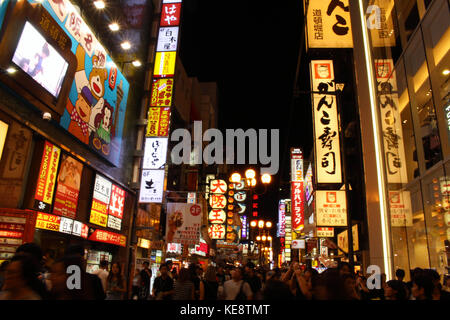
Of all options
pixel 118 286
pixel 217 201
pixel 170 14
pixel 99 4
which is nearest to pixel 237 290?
pixel 118 286

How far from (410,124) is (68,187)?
41.9ft

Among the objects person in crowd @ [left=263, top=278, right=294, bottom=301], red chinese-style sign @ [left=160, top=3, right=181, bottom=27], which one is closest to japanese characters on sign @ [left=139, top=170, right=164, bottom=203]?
red chinese-style sign @ [left=160, top=3, right=181, bottom=27]

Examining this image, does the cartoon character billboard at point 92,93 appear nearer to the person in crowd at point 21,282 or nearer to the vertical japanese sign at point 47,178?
the vertical japanese sign at point 47,178

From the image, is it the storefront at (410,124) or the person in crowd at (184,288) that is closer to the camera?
the person in crowd at (184,288)

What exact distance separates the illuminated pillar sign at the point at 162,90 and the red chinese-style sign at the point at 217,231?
15611mm

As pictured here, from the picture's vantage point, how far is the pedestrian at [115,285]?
27.9 feet

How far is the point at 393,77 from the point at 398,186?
3.99 m

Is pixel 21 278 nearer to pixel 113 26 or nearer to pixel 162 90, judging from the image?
pixel 113 26

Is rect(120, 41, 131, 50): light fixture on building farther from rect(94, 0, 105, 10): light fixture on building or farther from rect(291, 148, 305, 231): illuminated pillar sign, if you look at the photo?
rect(291, 148, 305, 231): illuminated pillar sign

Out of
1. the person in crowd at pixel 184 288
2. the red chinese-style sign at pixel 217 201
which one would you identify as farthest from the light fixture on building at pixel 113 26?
the red chinese-style sign at pixel 217 201

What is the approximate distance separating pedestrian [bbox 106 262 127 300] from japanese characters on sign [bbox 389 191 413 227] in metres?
8.96

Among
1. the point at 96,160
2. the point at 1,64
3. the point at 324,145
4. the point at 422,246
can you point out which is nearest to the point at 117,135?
the point at 96,160

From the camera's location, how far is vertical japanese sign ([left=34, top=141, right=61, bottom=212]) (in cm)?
1186

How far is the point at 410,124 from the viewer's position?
1135cm
